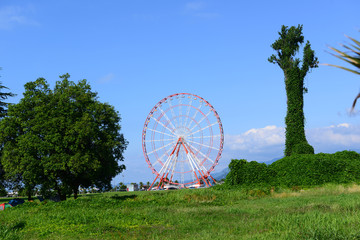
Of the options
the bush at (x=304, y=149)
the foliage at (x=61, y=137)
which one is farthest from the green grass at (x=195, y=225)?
the bush at (x=304, y=149)

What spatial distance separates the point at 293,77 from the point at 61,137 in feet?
92.5

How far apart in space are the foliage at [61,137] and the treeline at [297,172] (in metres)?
12.8

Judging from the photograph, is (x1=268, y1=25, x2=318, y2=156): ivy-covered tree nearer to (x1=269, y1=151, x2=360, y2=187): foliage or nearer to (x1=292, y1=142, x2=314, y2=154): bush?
(x1=292, y1=142, x2=314, y2=154): bush

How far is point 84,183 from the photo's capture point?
36562mm

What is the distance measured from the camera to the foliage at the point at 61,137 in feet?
104

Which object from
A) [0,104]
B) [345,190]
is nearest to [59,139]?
[0,104]

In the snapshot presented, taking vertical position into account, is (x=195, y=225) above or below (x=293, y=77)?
below

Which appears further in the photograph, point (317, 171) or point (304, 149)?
point (304, 149)

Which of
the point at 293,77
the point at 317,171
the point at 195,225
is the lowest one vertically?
the point at 195,225

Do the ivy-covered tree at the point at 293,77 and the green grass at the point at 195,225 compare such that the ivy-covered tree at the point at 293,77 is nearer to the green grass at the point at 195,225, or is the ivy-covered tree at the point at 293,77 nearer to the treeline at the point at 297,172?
the treeline at the point at 297,172

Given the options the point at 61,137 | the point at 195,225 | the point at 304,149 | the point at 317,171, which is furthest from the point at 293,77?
the point at 195,225

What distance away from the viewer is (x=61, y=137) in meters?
32.2

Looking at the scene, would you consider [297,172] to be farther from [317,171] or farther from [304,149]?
[304,149]

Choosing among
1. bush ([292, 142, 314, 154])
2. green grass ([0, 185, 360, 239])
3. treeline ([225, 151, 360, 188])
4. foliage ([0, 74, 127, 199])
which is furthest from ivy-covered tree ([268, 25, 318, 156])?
green grass ([0, 185, 360, 239])
